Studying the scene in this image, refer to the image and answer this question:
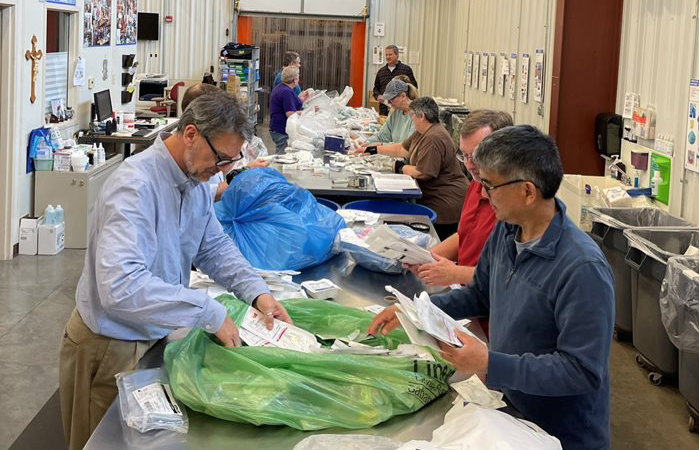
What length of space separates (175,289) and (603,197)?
4.52 metres

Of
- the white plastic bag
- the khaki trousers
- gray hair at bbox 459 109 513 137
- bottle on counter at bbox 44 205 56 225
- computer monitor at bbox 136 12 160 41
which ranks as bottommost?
bottle on counter at bbox 44 205 56 225

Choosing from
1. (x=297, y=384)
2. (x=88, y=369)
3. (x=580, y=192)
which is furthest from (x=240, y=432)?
(x=580, y=192)

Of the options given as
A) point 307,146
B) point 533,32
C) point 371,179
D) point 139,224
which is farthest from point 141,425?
point 533,32

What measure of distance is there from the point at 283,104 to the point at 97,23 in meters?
2.27

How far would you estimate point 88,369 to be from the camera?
2719 millimetres

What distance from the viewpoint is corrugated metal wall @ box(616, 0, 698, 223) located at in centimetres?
554

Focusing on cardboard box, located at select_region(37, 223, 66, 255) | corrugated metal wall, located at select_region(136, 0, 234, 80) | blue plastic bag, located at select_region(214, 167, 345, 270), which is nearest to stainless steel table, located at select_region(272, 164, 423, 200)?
blue plastic bag, located at select_region(214, 167, 345, 270)

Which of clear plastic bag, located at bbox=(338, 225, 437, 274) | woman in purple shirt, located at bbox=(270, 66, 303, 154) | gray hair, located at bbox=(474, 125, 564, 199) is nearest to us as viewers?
gray hair, located at bbox=(474, 125, 564, 199)

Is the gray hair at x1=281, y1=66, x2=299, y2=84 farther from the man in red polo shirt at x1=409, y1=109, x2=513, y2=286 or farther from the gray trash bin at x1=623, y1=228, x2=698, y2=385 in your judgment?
the man in red polo shirt at x1=409, y1=109, x2=513, y2=286

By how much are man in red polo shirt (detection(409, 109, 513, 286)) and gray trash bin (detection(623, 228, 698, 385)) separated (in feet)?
4.82

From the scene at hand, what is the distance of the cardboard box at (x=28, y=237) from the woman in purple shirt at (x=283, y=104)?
144 inches

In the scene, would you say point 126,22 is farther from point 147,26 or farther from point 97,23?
point 147,26

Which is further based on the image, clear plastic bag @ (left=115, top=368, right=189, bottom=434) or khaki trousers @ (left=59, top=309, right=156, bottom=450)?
khaki trousers @ (left=59, top=309, right=156, bottom=450)

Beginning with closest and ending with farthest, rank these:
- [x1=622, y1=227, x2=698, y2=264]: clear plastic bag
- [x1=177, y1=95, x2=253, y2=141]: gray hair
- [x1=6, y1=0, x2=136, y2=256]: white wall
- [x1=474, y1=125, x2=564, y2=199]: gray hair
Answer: [x1=474, y1=125, x2=564, y2=199]: gray hair
[x1=177, y1=95, x2=253, y2=141]: gray hair
[x1=622, y1=227, x2=698, y2=264]: clear plastic bag
[x1=6, y1=0, x2=136, y2=256]: white wall
